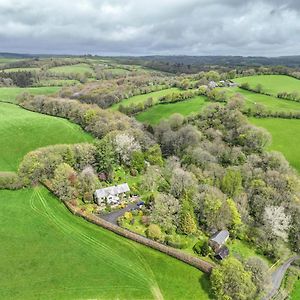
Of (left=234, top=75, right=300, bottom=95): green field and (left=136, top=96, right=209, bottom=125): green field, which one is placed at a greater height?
(left=234, top=75, right=300, bottom=95): green field

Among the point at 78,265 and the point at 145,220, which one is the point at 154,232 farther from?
the point at 78,265

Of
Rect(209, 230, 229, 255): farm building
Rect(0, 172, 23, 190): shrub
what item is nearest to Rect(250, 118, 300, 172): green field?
Rect(209, 230, 229, 255): farm building

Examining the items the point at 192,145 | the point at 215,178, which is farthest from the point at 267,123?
the point at 215,178

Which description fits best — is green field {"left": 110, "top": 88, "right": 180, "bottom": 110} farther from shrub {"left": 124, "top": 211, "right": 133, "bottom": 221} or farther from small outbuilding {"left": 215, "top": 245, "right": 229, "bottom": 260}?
small outbuilding {"left": 215, "top": 245, "right": 229, "bottom": 260}

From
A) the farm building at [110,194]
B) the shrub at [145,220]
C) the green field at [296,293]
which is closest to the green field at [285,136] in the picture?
the green field at [296,293]

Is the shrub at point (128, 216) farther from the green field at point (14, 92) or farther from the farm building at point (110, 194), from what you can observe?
the green field at point (14, 92)

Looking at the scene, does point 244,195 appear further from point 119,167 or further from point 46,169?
point 46,169
